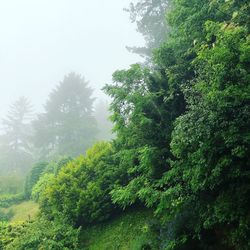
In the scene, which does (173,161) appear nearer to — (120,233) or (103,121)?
(120,233)

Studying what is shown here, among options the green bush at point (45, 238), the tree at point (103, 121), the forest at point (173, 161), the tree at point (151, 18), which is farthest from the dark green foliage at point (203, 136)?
the tree at point (103, 121)

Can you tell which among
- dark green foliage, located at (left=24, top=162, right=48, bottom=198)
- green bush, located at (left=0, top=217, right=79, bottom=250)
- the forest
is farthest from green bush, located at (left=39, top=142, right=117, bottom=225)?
dark green foliage, located at (left=24, top=162, right=48, bottom=198)

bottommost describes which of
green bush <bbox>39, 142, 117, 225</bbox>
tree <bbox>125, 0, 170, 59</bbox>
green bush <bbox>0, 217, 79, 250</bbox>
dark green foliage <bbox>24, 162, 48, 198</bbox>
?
green bush <bbox>0, 217, 79, 250</bbox>

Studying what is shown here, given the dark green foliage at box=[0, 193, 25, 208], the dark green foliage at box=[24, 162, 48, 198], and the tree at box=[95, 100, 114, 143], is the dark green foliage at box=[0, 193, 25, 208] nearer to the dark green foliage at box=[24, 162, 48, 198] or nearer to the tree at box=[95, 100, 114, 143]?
the dark green foliage at box=[24, 162, 48, 198]

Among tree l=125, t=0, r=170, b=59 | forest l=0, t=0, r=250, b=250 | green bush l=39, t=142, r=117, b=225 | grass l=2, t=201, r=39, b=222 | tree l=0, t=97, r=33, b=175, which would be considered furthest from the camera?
tree l=0, t=97, r=33, b=175

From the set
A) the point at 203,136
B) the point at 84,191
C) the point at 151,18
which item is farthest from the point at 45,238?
the point at 151,18

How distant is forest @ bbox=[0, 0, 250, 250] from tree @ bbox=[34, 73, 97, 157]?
18.7m

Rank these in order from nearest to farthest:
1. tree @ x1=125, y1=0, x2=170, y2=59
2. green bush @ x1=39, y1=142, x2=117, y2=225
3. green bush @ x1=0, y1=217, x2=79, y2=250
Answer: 1. green bush @ x1=0, y1=217, x2=79, y2=250
2. green bush @ x1=39, y1=142, x2=117, y2=225
3. tree @ x1=125, y1=0, x2=170, y2=59

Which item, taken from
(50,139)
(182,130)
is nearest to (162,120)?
(182,130)

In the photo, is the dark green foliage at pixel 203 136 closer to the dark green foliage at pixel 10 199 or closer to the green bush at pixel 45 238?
the green bush at pixel 45 238

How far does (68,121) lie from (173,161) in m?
29.8

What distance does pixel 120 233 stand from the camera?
1033 centimetres

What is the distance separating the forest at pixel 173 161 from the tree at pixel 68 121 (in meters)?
18.7

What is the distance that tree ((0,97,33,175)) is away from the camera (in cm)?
4222
